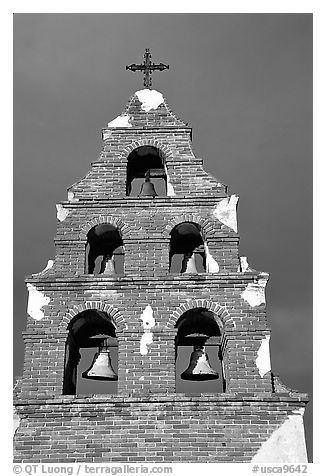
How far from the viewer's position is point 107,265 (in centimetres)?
1573

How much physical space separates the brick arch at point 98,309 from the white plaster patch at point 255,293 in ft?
6.13

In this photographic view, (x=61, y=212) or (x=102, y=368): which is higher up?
(x=61, y=212)

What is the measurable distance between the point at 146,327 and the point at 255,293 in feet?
5.67

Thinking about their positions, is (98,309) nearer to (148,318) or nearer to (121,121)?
(148,318)

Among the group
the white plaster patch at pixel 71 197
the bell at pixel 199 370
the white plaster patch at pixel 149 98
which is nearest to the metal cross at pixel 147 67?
the white plaster patch at pixel 149 98

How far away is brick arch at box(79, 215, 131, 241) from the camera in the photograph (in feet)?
48.9

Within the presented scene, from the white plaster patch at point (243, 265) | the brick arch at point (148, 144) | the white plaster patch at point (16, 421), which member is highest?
the brick arch at point (148, 144)

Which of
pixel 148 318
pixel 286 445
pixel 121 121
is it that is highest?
pixel 121 121

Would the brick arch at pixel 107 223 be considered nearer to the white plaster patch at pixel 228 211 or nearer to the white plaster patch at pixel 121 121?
the white plaster patch at pixel 228 211

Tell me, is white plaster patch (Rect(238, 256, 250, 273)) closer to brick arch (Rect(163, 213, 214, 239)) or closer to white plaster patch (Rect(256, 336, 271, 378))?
brick arch (Rect(163, 213, 214, 239))

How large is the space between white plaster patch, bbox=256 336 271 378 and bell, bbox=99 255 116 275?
121 inches

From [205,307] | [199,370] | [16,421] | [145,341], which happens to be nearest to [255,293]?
[205,307]

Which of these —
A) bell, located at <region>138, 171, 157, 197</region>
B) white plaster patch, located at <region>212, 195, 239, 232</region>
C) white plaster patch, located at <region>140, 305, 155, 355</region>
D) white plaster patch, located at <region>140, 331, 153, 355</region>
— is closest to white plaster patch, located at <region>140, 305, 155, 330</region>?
white plaster patch, located at <region>140, 305, 155, 355</region>

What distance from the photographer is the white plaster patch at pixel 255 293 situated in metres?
14.1
